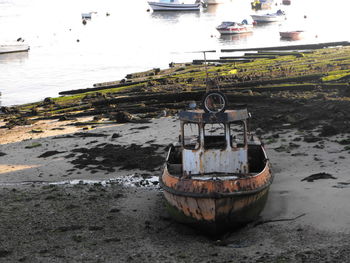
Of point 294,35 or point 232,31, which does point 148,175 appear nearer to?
point 294,35

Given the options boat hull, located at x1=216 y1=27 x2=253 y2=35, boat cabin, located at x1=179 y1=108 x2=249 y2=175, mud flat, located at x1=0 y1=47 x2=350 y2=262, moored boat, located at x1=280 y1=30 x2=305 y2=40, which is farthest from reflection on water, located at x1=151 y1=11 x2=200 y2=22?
boat cabin, located at x1=179 y1=108 x2=249 y2=175

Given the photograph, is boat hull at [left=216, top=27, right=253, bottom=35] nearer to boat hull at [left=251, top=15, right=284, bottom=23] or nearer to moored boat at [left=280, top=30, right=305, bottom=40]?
moored boat at [left=280, top=30, right=305, bottom=40]

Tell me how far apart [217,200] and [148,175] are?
21.4 feet

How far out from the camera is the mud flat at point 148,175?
45.8 feet

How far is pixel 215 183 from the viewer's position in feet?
46.9

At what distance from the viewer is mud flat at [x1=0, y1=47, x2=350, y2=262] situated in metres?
14.0

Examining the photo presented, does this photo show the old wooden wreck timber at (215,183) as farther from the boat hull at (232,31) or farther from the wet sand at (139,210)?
the boat hull at (232,31)

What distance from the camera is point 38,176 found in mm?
21266

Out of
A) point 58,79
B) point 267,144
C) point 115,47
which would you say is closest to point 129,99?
point 267,144

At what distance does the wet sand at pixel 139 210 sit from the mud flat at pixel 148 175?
37mm

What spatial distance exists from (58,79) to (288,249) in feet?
149

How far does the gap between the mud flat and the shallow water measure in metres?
5.97

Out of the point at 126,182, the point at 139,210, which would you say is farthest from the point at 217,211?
the point at 126,182

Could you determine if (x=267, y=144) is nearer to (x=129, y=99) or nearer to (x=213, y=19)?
(x=129, y=99)
